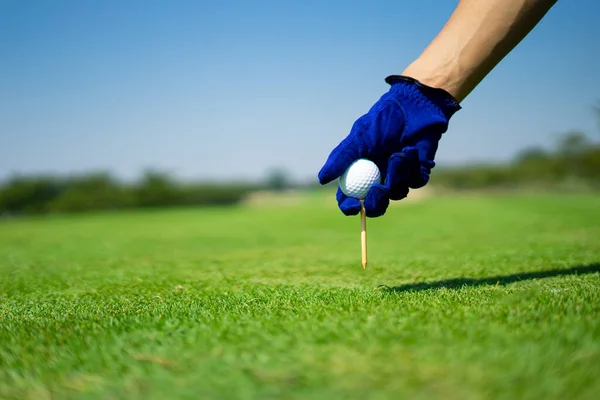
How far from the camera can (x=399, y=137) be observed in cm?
338

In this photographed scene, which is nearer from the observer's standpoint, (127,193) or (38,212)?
(38,212)

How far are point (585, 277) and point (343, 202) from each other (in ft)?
6.63

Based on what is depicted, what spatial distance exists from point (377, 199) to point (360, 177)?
191 mm

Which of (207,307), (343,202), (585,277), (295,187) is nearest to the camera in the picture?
(207,307)

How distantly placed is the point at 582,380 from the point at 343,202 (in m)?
2.14

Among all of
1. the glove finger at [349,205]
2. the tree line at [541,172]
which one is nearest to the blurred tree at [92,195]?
the tree line at [541,172]

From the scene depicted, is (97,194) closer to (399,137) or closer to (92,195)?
(92,195)

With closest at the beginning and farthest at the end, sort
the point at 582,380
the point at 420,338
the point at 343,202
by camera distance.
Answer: the point at 582,380 < the point at 420,338 < the point at 343,202

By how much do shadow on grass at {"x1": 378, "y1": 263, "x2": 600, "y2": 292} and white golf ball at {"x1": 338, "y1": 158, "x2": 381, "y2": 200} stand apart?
2.63ft

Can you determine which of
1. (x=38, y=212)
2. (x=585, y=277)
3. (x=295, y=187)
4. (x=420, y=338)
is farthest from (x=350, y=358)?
(x=295, y=187)

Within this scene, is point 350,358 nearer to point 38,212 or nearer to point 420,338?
point 420,338

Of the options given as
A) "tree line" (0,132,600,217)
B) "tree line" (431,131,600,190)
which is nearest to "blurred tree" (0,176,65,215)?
"tree line" (0,132,600,217)

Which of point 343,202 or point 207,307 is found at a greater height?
point 343,202

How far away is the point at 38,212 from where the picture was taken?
49.5 m
